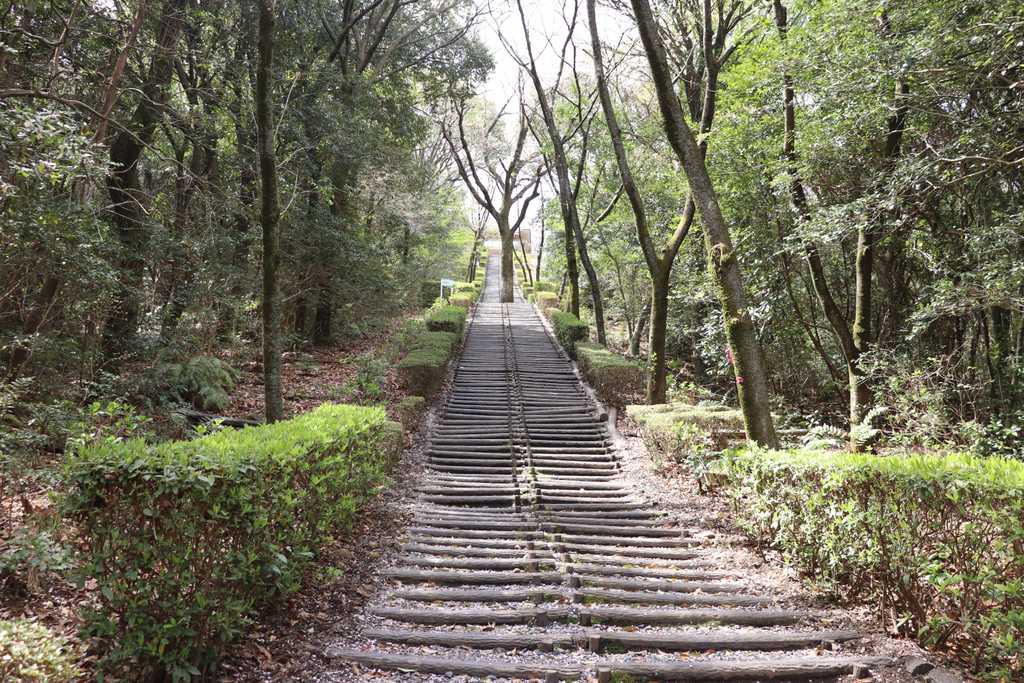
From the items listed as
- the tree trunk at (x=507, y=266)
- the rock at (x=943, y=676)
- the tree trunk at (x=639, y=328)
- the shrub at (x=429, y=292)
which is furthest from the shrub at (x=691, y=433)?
the tree trunk at (x=507, y=266)

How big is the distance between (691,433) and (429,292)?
27.1 meters

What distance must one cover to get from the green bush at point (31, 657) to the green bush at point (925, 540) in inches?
178

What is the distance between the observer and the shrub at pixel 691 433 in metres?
7.89

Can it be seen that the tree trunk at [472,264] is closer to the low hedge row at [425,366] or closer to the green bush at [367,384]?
the low hedge row at [425,366]

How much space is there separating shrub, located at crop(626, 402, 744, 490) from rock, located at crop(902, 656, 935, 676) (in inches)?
148

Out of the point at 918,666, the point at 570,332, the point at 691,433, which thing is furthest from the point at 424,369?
the point at 918,666

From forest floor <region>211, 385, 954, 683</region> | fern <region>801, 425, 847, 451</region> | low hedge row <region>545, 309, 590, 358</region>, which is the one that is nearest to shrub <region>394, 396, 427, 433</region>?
forest floor <region>211, 385, 954, 683</region>

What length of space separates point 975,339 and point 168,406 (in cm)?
1218

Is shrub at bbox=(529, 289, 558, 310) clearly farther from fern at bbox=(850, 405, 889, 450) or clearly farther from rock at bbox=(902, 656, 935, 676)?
rock at bbox=(902, 656, 935, 676)

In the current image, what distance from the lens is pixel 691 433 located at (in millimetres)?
8430

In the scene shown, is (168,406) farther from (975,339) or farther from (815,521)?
(975,339)

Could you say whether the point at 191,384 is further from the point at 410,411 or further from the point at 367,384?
the point at 410,411

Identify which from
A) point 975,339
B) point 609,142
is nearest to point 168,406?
point 975,339

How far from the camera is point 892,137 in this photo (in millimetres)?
8883
